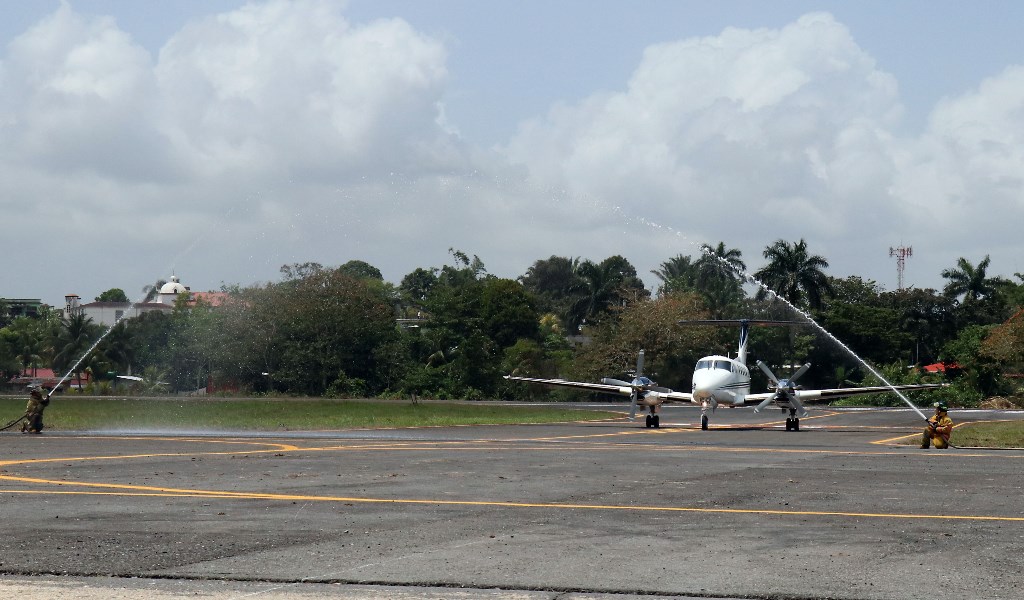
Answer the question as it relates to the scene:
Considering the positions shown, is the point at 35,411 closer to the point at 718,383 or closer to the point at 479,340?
the point at 718,383

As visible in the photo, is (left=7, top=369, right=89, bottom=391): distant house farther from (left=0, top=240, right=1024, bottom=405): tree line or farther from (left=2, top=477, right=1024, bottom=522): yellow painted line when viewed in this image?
(left=2, top=477, right=1024, bottom=522): yellow painted line

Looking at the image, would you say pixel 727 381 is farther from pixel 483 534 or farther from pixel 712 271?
pixel 712 271

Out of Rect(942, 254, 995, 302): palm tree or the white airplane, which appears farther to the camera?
Rect(942, 254, 995, 302): palm tree

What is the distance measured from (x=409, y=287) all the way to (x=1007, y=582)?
18192 cm

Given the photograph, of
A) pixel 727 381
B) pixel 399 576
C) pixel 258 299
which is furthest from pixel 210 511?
pixel 258 299

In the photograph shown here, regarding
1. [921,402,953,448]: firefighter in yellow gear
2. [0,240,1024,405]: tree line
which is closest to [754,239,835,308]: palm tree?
[0,240,1024,405]: tree line

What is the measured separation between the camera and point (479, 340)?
99.7 meters

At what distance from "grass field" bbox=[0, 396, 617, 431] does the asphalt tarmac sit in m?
20.1

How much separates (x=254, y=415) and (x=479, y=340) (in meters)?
41.5

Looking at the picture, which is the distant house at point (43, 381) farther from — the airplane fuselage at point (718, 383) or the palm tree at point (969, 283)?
the palm tree at point (969, 283)

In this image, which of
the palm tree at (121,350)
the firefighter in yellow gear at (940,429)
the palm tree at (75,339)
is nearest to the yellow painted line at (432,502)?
the firefighter in yellow gear at (940,429)

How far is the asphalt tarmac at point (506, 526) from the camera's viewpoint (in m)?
10.9

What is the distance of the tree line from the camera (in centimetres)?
8525

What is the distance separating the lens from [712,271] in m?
123
